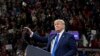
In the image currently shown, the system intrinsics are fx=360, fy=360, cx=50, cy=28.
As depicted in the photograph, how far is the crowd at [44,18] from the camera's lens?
41.6 ft

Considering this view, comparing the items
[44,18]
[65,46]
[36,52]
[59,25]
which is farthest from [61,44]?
[44,18]

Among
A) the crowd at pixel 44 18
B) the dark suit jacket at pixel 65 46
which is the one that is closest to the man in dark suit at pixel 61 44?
the dark suit jacket at pixel 65 46

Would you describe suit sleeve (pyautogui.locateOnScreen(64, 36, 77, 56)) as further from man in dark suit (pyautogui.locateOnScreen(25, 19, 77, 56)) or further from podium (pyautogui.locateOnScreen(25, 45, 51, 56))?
podium (pyautogui.locateOnScreen(25, 45, 51, 56))

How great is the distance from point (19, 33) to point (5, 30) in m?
0.70

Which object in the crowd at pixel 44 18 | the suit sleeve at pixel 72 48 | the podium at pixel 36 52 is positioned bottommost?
the crowd at pixel 44 18

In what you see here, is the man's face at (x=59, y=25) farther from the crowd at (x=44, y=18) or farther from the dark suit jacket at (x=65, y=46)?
the crowd at (x=44, y=18)

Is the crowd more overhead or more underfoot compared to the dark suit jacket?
more underfoot

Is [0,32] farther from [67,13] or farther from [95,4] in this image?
[95,4]

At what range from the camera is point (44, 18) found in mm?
14188

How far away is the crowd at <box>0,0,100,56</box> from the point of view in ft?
41.6

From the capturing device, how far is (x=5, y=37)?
13.1 metres

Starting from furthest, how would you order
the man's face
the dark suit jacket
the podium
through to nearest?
the dark suit jacket, the man's face, the podium

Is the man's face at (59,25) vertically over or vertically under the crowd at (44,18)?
over

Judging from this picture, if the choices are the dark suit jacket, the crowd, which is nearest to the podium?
the dark suit jacket
